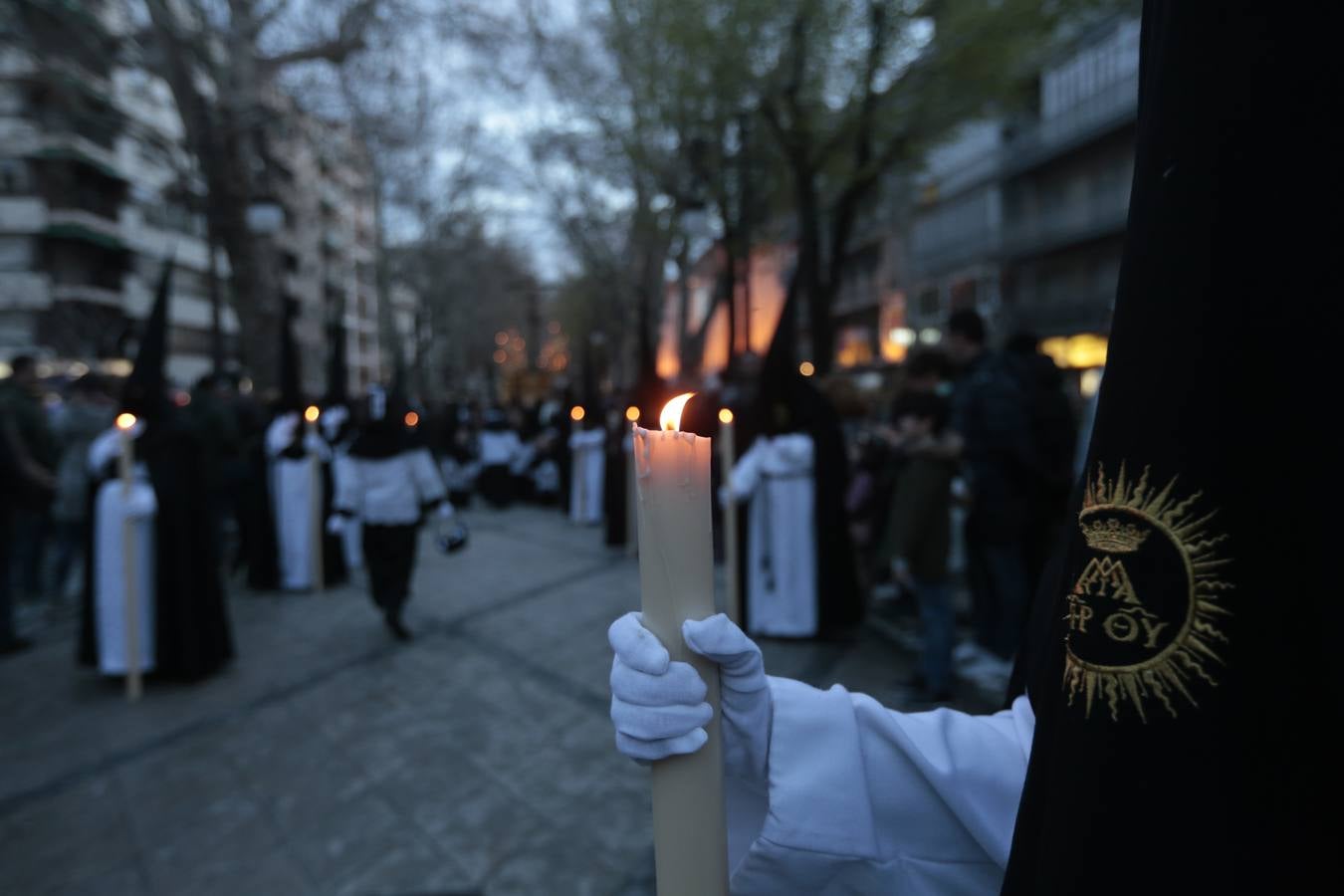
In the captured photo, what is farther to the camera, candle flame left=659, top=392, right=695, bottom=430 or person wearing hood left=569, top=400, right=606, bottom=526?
Answer: person wearing hood left=569, top=400, right=606, bottom=526

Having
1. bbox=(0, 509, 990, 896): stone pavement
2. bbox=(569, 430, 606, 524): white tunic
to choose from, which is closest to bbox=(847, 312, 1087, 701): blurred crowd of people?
bbox=(0, 509, 990, 896): stone pavement

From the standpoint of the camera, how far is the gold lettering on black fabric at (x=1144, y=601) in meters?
0.63

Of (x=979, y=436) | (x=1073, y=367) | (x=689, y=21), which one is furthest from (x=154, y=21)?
(x=1073, y=367)

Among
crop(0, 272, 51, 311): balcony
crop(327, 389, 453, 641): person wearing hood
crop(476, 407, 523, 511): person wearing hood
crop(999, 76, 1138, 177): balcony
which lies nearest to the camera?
crop(327, 389, 453, 641): person wearing hood

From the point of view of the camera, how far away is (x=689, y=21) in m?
9.53

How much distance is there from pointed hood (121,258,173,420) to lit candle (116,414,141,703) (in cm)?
12

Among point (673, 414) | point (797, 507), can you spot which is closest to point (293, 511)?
point (797, 507)

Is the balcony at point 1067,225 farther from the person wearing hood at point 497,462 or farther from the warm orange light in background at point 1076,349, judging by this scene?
the person wearing hood at point 497,462

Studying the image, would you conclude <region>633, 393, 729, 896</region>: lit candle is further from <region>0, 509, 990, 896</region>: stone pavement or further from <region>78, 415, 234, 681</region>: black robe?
<region>78, 415, 234, 681</region>: black robe

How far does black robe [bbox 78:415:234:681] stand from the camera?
15.7 ft

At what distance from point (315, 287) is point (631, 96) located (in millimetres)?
42240

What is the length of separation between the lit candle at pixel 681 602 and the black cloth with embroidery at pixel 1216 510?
0.37 meters

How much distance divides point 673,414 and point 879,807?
2.33ft

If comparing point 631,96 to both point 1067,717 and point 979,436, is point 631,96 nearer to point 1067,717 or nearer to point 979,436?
point 979,436
